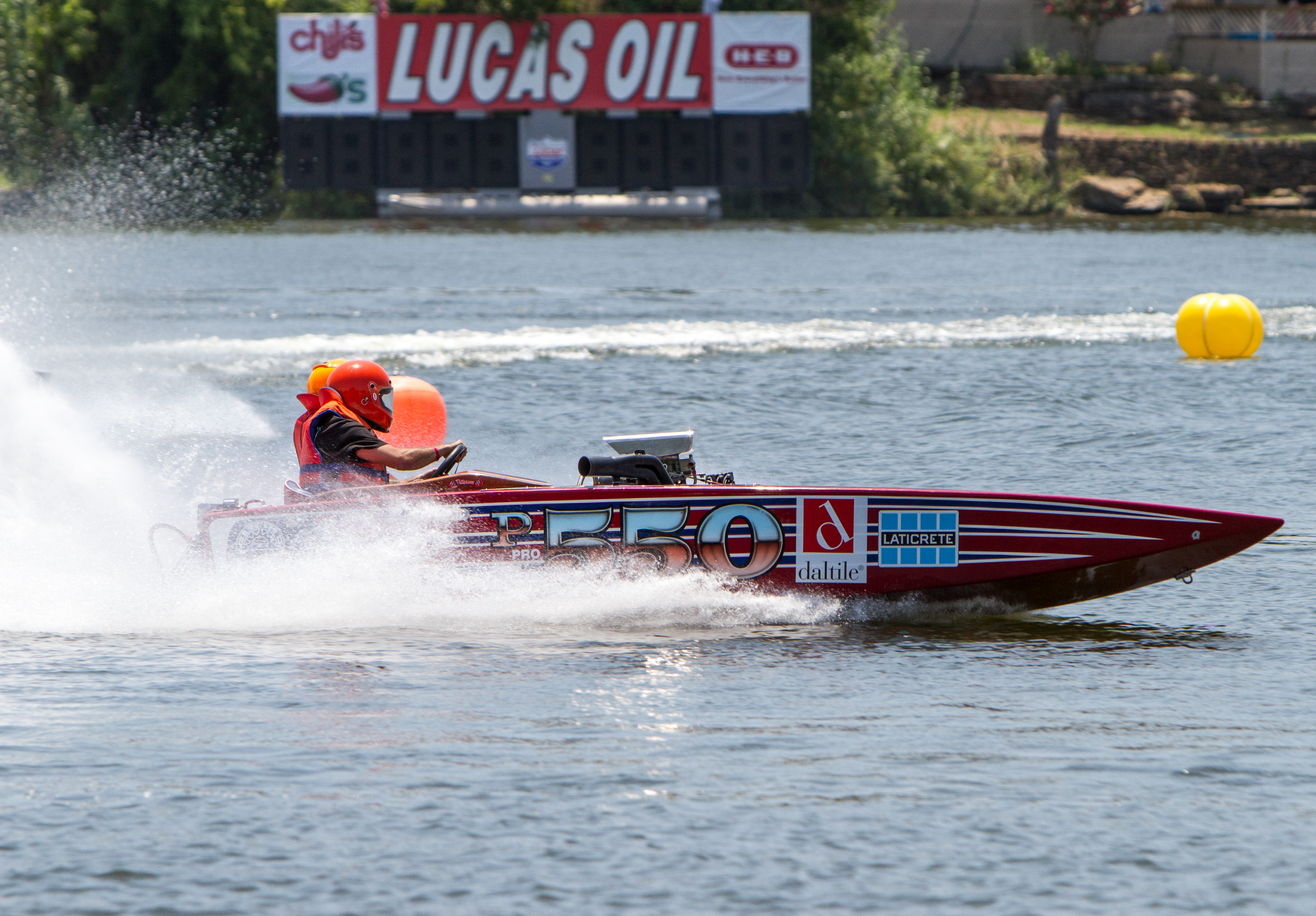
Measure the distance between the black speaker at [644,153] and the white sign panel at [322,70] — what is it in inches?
273

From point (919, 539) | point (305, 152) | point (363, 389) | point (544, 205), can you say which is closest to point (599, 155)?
point (544, 205)

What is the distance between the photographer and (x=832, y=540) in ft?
29.9

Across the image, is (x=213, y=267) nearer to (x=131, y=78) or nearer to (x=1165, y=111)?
(x=131, y=78)

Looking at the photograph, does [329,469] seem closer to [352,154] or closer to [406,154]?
[352,154]

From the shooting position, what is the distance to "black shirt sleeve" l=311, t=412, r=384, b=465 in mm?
9070

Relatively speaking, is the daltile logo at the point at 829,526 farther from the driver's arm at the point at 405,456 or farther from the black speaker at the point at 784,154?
the black speaker at the point at 784,154

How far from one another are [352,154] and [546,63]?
6109 mm

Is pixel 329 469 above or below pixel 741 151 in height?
below

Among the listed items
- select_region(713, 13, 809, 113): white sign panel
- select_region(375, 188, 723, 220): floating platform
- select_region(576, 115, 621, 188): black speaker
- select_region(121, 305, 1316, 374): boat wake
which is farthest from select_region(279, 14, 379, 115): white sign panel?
select_region(121, 305, 1316, 374): boat wake

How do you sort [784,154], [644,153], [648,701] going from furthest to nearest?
1. [644,153]
2. [784,154]
3. [648,701]

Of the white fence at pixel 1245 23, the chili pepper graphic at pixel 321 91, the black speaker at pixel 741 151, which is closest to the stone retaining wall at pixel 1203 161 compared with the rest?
the white fence at pixel 1245 23

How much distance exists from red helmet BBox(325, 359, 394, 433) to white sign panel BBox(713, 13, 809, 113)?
3882 centimetres

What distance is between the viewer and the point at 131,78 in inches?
2071

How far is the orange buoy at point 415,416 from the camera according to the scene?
10070mm
